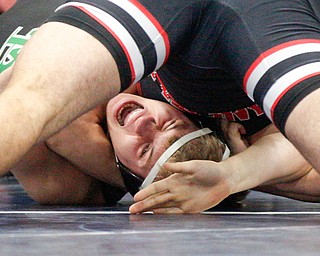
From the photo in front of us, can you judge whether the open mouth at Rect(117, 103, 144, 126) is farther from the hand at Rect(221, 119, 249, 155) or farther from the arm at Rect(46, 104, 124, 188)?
the hand at Rect(221, 119, 249, 155)

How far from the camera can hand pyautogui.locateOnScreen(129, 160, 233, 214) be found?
5.42 feet

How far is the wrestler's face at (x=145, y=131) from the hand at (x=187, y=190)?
108mm

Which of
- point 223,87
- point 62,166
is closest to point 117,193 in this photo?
point 62,166

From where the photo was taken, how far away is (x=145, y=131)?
183 cm

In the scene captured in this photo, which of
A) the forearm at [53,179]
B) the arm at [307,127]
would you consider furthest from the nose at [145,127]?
the arm at [307,127]

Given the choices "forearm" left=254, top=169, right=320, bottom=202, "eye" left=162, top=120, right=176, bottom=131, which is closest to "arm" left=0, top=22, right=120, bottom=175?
"eye" left=162, top=120, right=176, bottom=131

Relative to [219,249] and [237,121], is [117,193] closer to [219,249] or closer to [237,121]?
[237,121]

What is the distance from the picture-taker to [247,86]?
63.6 inches

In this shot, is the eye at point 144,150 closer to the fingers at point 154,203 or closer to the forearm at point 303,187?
the fingers at point 154,203

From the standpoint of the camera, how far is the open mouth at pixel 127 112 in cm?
191

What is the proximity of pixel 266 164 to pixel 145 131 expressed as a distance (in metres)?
0.28

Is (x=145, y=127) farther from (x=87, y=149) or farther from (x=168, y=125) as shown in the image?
(x=87, y=149)

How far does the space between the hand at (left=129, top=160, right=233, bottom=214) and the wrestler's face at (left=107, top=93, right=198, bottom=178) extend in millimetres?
108

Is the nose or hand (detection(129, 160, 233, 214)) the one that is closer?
hand (detection(129, 160, 233, 214))
